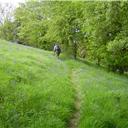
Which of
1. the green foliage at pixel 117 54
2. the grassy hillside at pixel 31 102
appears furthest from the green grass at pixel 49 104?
the green foliage at pixel 117 54

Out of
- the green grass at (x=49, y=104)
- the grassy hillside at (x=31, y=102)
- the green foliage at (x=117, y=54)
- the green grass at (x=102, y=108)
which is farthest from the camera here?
the green foliage at (x=117, y=54)

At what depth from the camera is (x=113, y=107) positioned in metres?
15.7

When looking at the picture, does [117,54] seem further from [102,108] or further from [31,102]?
[31,102]

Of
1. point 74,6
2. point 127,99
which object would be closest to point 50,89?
point 127,99

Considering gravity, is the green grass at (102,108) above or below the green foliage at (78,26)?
below

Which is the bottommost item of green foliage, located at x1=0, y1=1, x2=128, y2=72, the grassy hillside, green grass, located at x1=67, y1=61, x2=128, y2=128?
green grass, located at x1=67, y1=61, x2=128, y2=128

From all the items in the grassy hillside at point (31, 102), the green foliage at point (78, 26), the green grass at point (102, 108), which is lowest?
the green grass at point (102, 108)

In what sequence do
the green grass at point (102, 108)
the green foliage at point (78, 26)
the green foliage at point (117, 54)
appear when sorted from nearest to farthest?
1. the green grass at point (102, 108)
2. the green foliage at point (78, 26)
3. the green foliage at point (117, 54)

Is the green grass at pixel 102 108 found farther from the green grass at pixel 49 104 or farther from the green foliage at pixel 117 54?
the green foliage at pixel 117 54

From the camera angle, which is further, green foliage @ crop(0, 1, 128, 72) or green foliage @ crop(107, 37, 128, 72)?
green foliage @ crop(107, 37, 128, 72)

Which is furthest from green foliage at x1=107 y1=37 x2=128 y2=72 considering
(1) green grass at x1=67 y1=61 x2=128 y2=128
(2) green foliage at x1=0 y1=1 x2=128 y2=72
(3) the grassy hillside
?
(3) the grassy hillside

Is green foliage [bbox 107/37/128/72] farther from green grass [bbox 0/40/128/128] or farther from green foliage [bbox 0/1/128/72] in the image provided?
green grass [bbox 0/40/128/128]

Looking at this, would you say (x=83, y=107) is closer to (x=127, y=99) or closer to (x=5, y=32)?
(x=127, y=99)

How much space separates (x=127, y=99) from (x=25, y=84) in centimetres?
547
